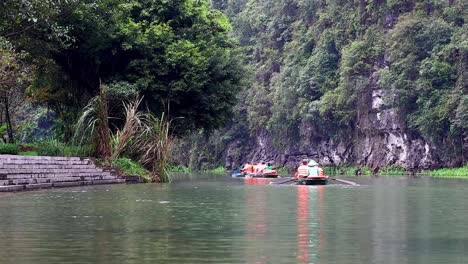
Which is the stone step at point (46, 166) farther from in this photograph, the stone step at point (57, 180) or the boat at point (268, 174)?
the boat at point (268, 174)

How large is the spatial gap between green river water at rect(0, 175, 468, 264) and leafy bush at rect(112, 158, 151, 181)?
1142 centimetres

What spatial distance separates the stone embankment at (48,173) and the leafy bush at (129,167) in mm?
578

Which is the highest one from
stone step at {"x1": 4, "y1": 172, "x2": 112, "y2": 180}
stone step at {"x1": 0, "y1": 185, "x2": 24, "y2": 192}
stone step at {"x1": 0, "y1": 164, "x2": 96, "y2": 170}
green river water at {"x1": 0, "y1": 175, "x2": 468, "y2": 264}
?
stone step at {"x1": 0, "y1": 164, "x2": 96, "y2": 170}

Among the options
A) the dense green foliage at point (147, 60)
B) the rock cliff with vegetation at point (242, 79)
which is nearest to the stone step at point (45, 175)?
the rock cliff with vegetation at point (242, 79)

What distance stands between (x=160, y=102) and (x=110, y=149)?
458 centimetres

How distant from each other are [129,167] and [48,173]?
540cm

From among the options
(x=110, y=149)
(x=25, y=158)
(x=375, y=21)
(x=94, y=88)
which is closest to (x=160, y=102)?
(x=94, y=88)

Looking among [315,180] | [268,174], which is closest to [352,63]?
[268,174]

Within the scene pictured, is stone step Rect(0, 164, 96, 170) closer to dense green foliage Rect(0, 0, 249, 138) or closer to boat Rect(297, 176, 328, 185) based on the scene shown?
dense green foliage Rect(0, 0, 249, 138)

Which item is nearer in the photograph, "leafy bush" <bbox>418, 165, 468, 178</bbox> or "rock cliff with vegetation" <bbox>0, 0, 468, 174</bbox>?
"rock cliff with vegetation" <bbox>0, 0, 468, 174</bbox>

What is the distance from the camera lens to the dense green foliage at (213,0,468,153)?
50.4 m

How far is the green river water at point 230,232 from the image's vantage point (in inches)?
293

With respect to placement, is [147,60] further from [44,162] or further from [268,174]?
[268,174]

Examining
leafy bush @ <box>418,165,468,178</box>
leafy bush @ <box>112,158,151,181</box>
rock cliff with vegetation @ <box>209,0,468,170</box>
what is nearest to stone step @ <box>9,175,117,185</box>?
leafy bush @ <box>112,158,151,181</box>
